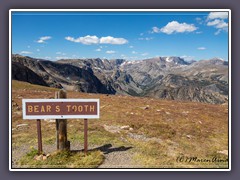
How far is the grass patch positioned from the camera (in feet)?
54.2

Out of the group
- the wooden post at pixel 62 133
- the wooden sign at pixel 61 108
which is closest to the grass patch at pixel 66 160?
the wooden post at pixel 62 133

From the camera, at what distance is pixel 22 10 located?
53.6 feet

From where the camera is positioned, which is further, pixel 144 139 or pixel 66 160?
pixel 144 139

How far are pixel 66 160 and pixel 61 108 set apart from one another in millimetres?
3303

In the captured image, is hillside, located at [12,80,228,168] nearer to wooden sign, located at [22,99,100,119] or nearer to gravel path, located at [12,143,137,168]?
gravel path, located at [12,143,137,168]

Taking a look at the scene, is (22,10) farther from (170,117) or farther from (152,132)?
(170,117)

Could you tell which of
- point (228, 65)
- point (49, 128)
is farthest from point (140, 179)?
point (49, 128)

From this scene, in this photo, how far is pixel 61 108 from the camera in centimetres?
1606

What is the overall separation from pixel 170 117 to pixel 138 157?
11.0 metres

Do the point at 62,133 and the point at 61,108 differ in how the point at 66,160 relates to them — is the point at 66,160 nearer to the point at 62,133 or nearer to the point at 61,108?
the point at 62,133

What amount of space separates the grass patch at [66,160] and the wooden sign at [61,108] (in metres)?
2.77

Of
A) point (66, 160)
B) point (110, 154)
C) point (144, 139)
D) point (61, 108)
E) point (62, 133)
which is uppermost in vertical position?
point (61, 108)

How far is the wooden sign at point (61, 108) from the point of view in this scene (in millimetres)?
15891

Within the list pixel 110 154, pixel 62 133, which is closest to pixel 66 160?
pixel 62 133
